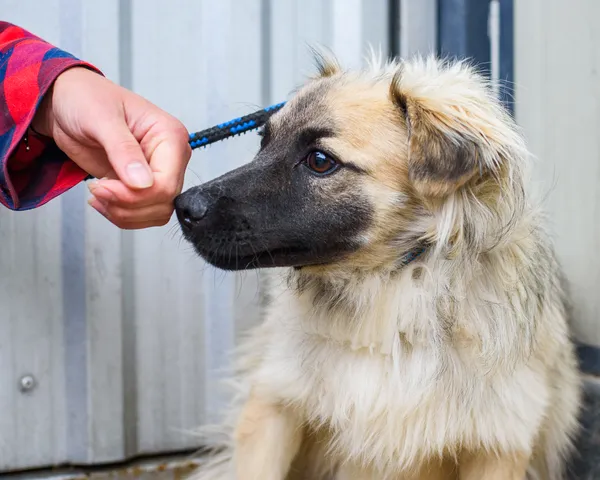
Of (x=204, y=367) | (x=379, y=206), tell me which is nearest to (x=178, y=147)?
(x=379, y=206)

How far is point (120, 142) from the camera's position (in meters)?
1.42

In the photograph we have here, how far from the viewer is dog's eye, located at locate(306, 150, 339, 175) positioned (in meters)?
1.60

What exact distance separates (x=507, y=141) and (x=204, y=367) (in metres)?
1.33

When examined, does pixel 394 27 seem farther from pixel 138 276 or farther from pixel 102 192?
pixel 102 192

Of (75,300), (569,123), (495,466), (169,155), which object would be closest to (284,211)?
(169,155)

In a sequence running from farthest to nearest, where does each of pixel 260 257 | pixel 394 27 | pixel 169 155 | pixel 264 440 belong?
pixel 394 27 → pixel 264 440 → pixel 260 257 → pixel 169 155

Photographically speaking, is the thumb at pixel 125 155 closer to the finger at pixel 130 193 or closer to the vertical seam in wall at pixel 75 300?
the finger at pixel 130 193

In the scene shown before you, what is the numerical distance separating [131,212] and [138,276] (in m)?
0.77

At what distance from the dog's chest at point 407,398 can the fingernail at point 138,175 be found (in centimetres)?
65

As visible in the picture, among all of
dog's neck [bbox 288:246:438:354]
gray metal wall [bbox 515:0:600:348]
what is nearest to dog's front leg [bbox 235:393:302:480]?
dog's neck [bbox 288:246:438:354]

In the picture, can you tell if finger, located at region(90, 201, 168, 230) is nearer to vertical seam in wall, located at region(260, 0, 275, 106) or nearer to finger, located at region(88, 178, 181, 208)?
finger, located at region(88, 178, 181, 208)

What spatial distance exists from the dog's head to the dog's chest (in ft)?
0.81

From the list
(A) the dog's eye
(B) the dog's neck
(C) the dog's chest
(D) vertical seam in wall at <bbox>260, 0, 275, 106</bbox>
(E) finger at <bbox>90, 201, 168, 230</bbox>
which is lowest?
(C) the dog's chest

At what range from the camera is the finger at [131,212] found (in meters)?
1.49
